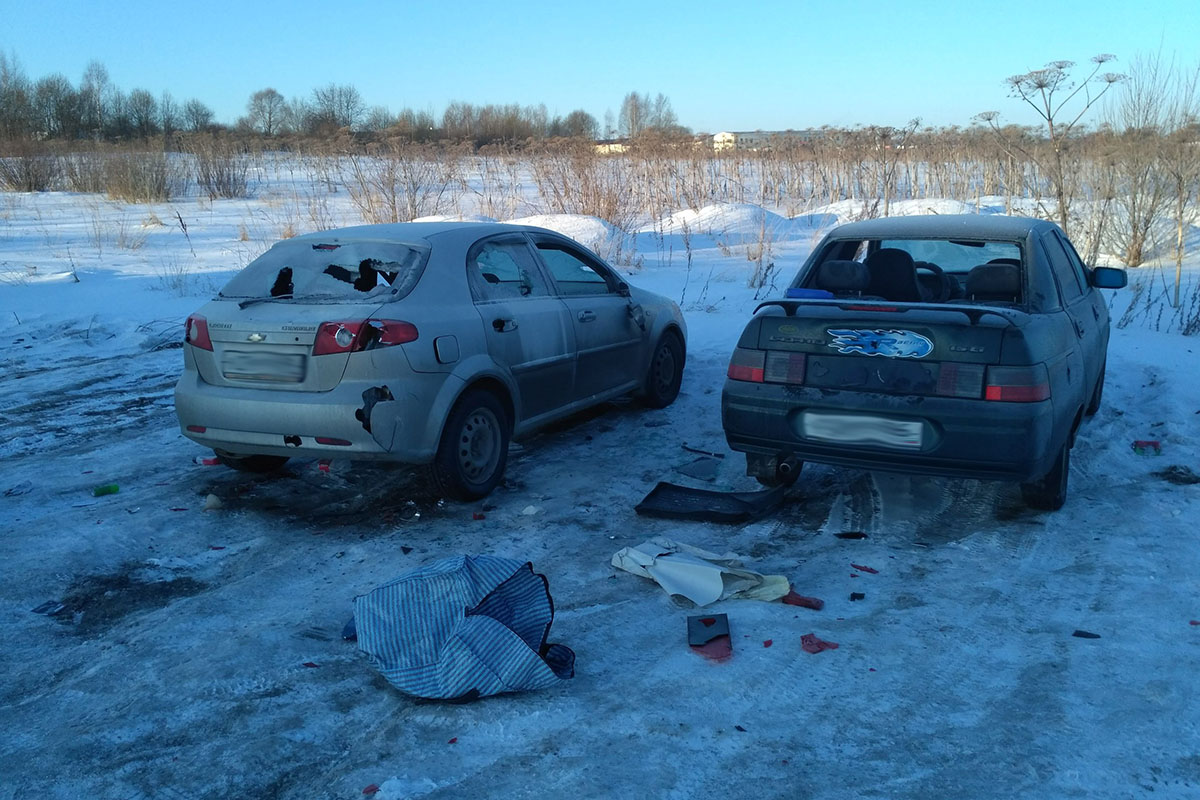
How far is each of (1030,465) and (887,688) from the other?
1651 mm

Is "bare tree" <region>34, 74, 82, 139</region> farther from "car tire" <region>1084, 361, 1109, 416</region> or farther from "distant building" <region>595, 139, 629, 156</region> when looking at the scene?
"car tire" <region>1084, 361, 1109, 416</region>

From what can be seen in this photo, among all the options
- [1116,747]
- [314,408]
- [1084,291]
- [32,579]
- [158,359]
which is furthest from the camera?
[158,359]

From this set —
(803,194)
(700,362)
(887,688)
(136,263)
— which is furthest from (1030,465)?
(803,194)

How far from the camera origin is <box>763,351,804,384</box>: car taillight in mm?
4820

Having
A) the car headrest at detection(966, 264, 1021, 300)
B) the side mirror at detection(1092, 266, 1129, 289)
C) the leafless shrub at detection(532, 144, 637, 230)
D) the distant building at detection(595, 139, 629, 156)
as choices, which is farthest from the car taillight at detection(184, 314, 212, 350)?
the distant building at detection(595, 139, 629, 156)

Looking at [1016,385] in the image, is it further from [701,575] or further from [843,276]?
[701,575]

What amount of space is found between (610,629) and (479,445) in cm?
194

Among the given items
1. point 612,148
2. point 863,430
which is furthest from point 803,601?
point 612,148

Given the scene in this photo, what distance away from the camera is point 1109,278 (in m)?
5.88

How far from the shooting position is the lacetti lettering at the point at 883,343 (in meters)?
4.54

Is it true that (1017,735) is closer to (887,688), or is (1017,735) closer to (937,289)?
(887,688)

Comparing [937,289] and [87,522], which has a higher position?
[937,289]

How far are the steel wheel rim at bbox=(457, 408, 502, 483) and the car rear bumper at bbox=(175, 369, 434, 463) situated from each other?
0.30 meters

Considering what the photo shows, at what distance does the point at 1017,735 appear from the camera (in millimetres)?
2992
